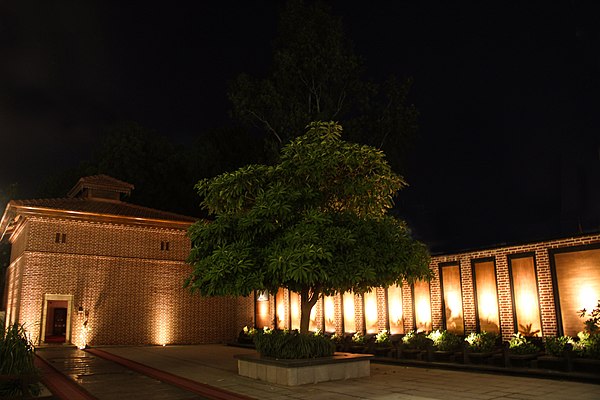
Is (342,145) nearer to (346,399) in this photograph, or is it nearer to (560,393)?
(346,399)

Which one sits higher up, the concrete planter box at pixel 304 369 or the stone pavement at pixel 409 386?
the concrete planter box at pixel 304 369

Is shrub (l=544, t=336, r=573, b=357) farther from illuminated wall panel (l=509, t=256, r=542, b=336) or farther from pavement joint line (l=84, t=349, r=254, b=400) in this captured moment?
pavement joint line (l=84, t=349, r=254, b=400)

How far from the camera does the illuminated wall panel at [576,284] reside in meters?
13.6

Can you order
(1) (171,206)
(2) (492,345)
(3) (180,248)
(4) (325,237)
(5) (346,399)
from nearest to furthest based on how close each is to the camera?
(5) (346,399) < (4) (325,237) < (2) (492,345) < (3) (180,248) < (1) (171,206)

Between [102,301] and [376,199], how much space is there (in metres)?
16.0

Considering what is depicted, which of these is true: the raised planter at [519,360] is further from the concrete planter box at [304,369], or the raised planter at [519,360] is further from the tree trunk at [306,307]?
the tree trunk at [306,307]

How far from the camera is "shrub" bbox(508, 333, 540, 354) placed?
13.5m

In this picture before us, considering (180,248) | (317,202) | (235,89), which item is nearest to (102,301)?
(180,248)

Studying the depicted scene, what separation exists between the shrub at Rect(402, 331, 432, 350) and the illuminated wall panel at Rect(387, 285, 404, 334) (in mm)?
2050

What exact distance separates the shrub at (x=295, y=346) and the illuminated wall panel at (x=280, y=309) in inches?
490

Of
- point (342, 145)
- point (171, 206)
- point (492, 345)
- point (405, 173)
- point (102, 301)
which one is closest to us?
point (342, 145)

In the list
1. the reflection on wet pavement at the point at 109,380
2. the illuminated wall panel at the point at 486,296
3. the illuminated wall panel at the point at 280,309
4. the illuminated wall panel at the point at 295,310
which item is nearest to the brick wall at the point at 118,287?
the illuminated wall panel at the point at 280,309

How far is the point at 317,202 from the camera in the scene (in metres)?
13.6

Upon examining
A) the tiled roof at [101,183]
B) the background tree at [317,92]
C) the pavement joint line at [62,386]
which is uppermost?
the background tree at [317,92]
